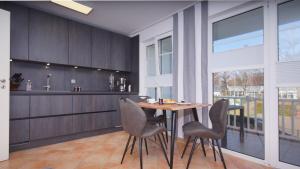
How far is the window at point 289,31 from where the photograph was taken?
6.73ft

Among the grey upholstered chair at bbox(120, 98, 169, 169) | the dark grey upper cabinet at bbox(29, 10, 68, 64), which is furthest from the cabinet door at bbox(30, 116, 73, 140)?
the grey upholstered chair at bbox(120, 98, 169, 169)

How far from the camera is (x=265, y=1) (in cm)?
226

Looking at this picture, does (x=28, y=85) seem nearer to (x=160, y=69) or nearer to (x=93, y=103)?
(x=93, y=103)

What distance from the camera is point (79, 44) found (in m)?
3.69

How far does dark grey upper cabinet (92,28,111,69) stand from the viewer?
155 inches

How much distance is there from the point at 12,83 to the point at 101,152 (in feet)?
6.67

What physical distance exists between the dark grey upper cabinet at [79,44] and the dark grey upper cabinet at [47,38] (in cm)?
11

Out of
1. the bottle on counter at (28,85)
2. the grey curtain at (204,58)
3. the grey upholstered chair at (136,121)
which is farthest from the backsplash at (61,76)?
the grey curtain at (204,58)

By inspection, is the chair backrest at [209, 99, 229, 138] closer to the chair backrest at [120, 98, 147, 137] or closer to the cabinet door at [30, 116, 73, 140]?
the chair backrest at [120, 98, 147, 137]

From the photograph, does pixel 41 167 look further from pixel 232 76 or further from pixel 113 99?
pixel 232 76

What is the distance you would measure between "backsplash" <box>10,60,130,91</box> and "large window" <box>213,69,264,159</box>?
9.55 feet

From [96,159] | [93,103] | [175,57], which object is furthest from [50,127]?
[175,57]

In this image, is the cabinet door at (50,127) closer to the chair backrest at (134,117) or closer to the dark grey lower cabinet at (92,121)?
the dark grey lower cabinet at (92,121)

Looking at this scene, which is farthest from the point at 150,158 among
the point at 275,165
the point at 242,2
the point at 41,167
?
the point at 242,2
